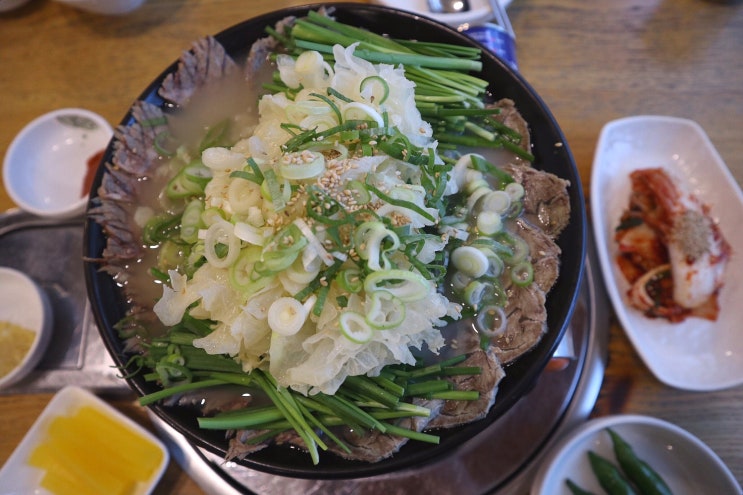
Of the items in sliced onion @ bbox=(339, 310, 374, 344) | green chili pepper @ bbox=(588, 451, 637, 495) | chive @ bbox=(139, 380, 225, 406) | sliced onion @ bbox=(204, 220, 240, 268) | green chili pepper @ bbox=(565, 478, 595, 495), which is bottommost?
green chili pepper @ bbox=(565, 478, 595, 495)

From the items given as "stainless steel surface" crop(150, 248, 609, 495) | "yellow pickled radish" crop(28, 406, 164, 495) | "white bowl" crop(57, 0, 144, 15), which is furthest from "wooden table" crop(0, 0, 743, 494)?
"yellow pickled radish" crop(28, 406, 164, 495)

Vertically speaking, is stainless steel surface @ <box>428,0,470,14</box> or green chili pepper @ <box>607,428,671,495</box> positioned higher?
stainless steel surface @ <box>428,0,470,14</box>

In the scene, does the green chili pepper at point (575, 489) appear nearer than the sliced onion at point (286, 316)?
No

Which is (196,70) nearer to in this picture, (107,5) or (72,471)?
(107,5)

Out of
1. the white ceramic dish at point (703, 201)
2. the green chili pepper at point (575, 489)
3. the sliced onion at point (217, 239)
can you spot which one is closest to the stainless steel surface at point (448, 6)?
the white ceramic dish at point (703, 201)

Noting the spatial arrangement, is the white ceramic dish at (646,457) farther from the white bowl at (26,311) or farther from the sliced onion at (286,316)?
the white bowl at (26,311)

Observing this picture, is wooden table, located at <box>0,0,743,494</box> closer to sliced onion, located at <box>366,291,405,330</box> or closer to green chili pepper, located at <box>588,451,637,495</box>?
green chili pepper, located at <box>588,451,637,495</box>

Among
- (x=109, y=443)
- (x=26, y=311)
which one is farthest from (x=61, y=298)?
(x=109, y=443)

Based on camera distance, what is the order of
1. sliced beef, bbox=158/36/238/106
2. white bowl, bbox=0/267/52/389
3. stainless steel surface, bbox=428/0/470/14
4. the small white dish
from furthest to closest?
stainless steel surface, bbox=428/0/470/14
the small white dish
white bowl, bbox=0/267/52/389
sliced beef, bbox=158/36/238/106
